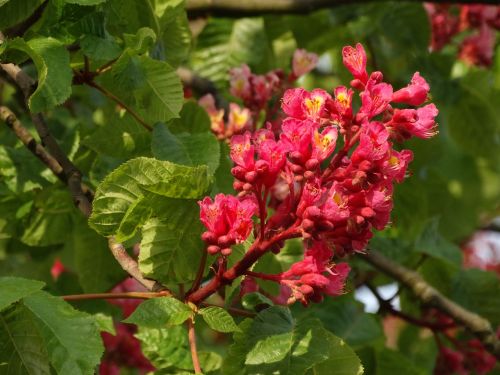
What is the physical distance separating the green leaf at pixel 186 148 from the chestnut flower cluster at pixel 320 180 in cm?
27

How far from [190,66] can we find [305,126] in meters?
1.81

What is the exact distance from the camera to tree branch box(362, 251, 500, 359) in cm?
289

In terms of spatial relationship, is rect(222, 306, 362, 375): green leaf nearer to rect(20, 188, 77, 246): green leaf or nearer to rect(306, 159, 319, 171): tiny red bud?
rect(306, 159, 319, 171): tiny red bud

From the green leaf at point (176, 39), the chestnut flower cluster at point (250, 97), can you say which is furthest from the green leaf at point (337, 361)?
the green leaf at point (176, 39)

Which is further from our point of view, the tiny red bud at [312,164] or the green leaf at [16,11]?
the green leaf at [16,11]

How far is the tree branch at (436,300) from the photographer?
289cm

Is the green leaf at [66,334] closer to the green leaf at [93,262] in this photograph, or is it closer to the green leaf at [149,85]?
the green leaf at [149,85]

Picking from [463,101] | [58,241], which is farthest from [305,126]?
[463,101]

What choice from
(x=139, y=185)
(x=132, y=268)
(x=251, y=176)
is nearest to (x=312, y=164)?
(x=251, y=176)

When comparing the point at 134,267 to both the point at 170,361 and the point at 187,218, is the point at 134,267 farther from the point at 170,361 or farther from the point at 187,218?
the point at 170,361

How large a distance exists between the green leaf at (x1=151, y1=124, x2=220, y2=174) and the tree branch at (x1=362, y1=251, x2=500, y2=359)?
1.04m

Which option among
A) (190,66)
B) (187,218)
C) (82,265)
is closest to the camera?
(187,218)

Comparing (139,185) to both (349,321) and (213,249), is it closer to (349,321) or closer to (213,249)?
(213,249)

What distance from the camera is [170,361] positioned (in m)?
2.20
